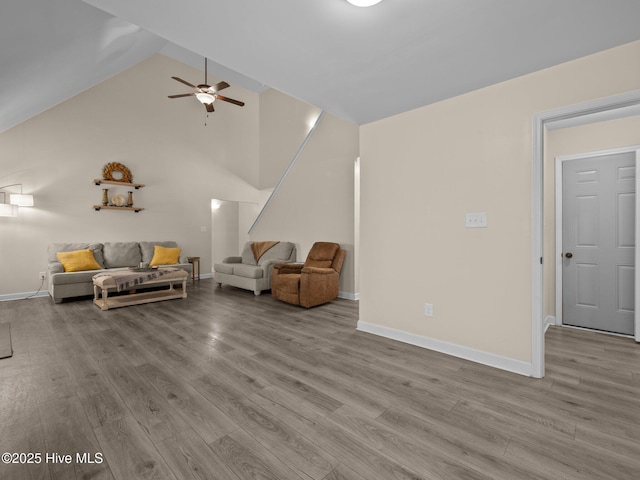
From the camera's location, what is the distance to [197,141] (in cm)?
691

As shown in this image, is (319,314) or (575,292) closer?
(575,292)

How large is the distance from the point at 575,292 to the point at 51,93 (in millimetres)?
6908

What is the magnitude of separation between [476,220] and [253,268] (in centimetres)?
368

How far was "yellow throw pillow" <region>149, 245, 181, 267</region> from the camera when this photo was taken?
227 inches

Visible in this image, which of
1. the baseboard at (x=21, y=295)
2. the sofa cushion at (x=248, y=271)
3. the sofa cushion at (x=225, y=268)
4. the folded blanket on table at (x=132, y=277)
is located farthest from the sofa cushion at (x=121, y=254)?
the sofa cushion at (x=248, y=271)

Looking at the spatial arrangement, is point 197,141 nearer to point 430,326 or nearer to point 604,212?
point 430,326

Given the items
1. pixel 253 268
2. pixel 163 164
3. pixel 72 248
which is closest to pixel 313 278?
pixel 253 268

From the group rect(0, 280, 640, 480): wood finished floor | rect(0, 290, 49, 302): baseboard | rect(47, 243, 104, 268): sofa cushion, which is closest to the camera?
rect(0, 280, 640, 480): wood finished floor

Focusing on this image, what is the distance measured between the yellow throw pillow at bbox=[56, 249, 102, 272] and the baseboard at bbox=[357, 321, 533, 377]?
4.58 metres

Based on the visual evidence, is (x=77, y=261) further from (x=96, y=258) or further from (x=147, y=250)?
(x=147, y=250)

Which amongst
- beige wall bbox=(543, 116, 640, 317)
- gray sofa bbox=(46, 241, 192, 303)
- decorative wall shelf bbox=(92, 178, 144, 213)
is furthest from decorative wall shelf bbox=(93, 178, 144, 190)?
beige wall bbox=(543, 116, 640, 317)

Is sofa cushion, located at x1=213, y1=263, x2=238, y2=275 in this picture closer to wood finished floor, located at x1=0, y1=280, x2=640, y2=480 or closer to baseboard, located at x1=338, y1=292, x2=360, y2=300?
baseboard, located at x1=338, y1=292, x2=360, y2=300

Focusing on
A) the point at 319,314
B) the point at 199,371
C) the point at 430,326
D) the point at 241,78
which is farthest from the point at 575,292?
the point at 241,78

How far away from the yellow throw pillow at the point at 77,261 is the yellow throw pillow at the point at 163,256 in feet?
3.02
